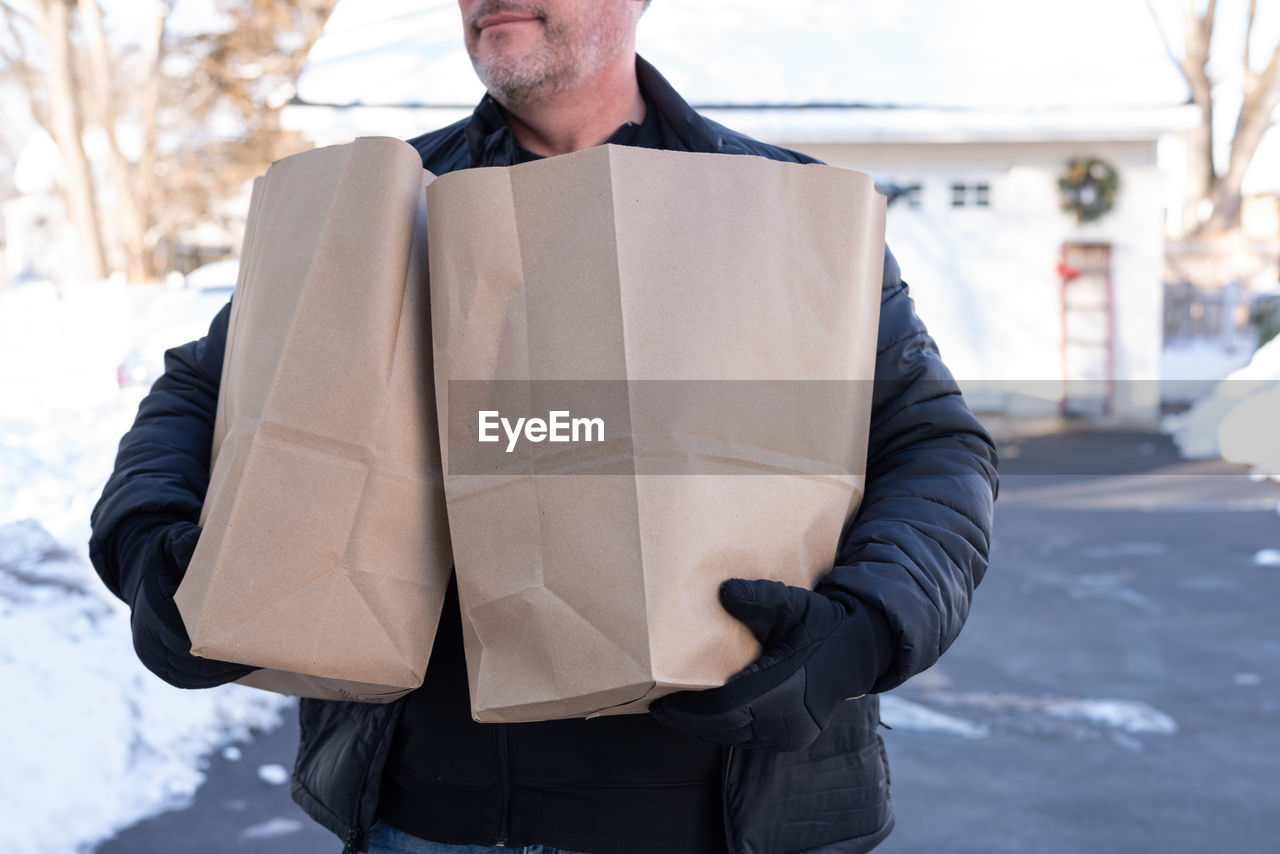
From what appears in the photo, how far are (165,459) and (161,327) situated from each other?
10419mm

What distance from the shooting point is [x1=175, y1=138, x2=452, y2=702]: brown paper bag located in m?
1.26

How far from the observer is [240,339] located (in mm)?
1392

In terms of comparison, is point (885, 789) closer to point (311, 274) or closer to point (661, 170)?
point (661, 170)

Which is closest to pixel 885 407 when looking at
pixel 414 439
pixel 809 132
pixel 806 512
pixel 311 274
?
pixel 806 512

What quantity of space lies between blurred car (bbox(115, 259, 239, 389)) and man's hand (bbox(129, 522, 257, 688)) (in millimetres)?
8358

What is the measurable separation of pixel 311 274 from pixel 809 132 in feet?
39.7

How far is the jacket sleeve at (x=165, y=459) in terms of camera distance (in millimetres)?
1470

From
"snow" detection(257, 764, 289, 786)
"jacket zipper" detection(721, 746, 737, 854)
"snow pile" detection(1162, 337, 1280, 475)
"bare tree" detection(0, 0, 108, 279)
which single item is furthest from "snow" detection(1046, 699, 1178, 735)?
"bare tree" detection(0, 0, 108, 279)

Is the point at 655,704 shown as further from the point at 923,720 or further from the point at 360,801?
the point at 923,720

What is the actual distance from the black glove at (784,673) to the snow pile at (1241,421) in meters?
9.95

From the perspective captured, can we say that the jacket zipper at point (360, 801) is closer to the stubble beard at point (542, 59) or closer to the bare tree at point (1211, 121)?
the stubble beard at point (542, 59)

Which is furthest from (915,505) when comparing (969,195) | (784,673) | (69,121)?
(69,121)

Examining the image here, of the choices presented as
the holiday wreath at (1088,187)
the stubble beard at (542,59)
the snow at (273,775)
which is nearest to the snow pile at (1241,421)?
the holiday wreath at (1088,187)

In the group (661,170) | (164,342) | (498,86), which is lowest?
(164,342)
